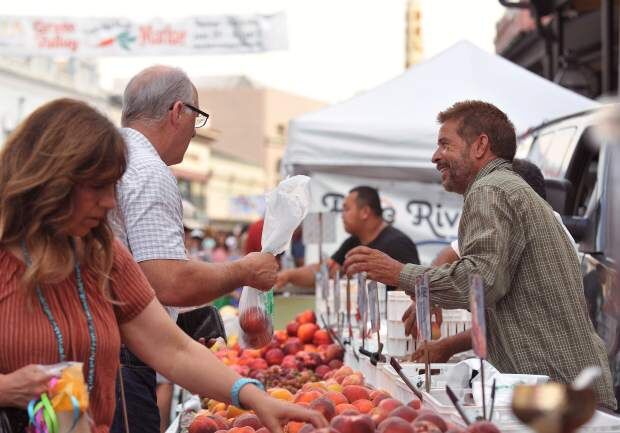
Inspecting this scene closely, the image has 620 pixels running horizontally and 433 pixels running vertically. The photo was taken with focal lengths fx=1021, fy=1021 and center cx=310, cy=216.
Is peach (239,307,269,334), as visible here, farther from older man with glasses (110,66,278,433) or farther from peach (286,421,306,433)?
peach (286,421,306,433)

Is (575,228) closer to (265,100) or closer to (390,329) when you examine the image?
(390,329)

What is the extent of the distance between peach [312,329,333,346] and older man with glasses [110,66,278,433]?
2450mm

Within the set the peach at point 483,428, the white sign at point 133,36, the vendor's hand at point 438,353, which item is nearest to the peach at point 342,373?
the vendor's hand at point 438,353

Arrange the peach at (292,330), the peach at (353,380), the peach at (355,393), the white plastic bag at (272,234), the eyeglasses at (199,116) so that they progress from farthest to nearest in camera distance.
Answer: the peach at (292,330)
the peach at (353,380)
the white plastic bag at (272,234)
the eyeglasses at (199,116)
the peach at (355,393)

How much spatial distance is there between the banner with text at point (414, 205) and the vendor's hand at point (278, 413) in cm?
648

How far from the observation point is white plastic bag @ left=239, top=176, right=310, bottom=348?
12.8 ft

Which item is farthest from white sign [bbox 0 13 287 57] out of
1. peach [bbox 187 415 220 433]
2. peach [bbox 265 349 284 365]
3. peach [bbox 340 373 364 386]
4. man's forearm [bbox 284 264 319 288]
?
peach [bbox 187 415 220 433]

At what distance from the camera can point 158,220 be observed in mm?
3428

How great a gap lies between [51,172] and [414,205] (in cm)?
720

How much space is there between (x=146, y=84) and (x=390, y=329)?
1.53m

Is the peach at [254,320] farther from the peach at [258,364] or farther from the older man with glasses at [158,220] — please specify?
the peach at [258,364]

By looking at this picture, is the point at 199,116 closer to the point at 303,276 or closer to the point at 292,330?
the point at 292,330

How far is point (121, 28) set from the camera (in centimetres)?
1345

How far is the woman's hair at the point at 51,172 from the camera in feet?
7.77
